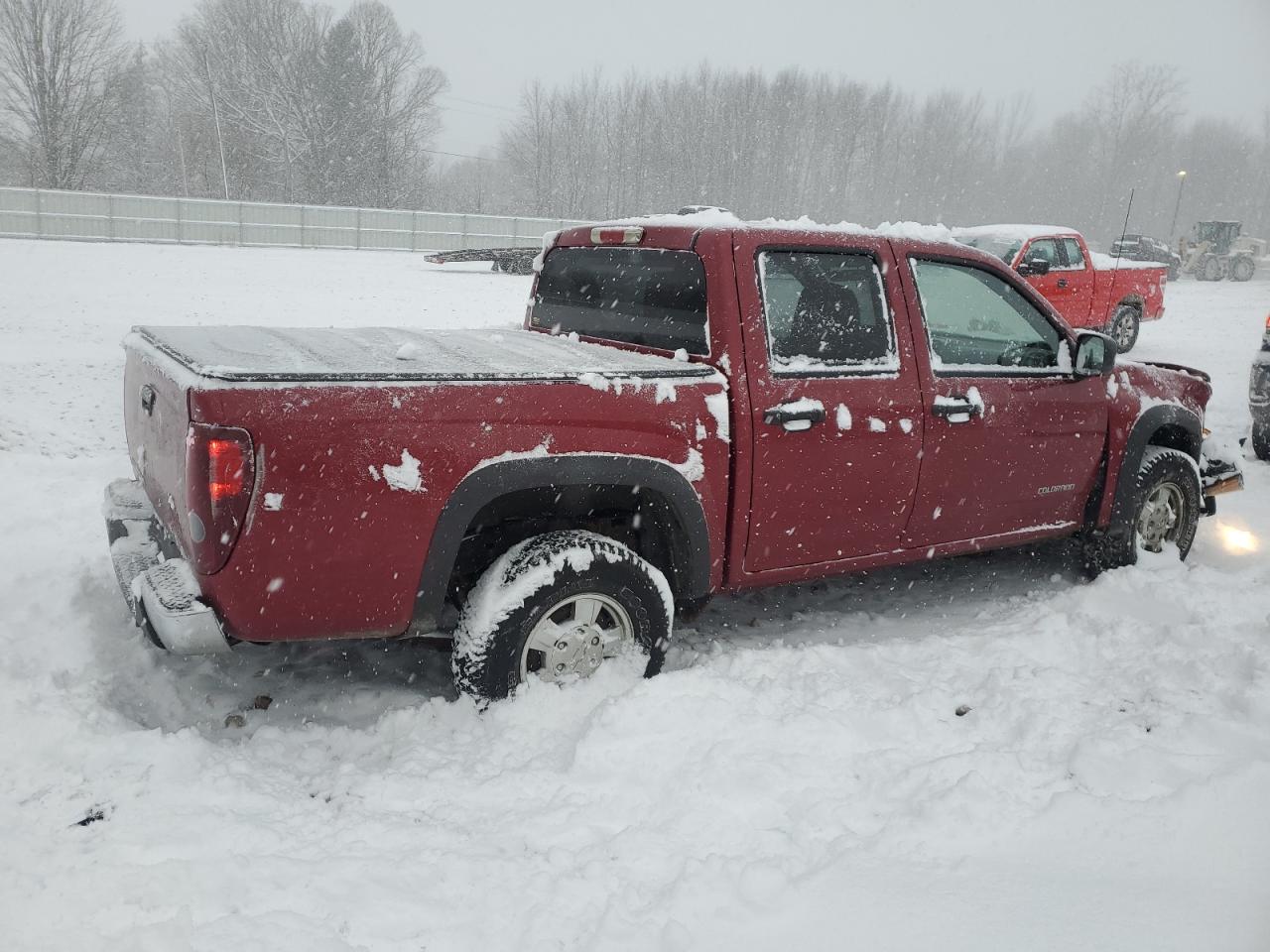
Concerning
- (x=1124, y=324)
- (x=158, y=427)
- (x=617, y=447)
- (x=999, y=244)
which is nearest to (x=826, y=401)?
(x=617, y=447)

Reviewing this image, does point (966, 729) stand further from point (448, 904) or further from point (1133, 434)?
point (1133, 434)

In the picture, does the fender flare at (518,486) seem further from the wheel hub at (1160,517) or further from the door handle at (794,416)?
the wheel hub at (1160,517)

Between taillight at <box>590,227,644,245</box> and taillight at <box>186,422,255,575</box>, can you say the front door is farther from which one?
taillight at <box>186,422,255,575</box>

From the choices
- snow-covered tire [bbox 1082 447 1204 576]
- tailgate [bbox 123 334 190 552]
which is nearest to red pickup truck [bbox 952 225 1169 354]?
snow-covered tire [bbox 1082 447 1204 576]

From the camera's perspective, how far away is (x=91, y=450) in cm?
672

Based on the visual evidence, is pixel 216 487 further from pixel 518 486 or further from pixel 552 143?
pixel 552 143

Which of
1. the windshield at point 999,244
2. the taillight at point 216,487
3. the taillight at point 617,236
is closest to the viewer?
the taillight at point 216,487

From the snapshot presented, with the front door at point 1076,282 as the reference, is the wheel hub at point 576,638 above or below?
below

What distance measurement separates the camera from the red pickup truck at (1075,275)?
12.3 metres

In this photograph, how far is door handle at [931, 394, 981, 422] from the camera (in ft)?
13.3

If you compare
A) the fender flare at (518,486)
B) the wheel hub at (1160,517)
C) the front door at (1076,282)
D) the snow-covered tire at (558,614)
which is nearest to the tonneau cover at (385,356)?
the fender flare at (518,486)

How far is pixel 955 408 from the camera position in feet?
13.4

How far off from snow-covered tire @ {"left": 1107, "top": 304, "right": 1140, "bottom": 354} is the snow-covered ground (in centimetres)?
1010

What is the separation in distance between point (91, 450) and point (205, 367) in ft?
15.5
